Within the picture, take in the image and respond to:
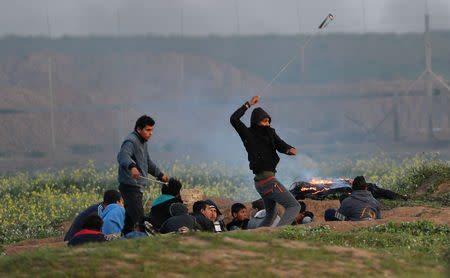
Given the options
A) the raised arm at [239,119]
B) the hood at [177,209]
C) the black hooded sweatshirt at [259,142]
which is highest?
the raised arm at [239,119]

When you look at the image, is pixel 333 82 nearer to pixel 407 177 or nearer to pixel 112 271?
pixel 407 177

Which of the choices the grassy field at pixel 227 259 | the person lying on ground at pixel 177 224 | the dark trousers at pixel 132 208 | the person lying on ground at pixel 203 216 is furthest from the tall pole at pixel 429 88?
the grassy field at pixel 227 259

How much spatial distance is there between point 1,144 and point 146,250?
102 ft

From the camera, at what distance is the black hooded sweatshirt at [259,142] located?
8.10 metres

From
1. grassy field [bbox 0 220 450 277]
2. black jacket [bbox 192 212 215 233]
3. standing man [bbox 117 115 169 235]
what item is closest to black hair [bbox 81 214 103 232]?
grassy field [bbox 0 220 450 277]

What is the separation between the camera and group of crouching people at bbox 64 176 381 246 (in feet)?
23.6

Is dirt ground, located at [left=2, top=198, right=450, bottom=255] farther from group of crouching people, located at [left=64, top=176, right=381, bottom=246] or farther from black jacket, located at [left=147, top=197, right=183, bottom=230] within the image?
black jacket, located at [left=147, top=197, right=183, bottom=230]

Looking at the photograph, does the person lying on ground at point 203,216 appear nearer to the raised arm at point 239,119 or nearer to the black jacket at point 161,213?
the black jacket at point 161,213

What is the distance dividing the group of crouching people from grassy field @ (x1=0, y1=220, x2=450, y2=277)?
690mm

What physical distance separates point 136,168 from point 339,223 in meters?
2.79

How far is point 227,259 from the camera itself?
5828 mm

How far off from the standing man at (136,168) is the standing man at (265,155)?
1.20 metres

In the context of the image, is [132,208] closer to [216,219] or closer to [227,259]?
[216,219]

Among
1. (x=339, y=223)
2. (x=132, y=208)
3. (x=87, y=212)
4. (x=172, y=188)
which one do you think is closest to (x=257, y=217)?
(x=339, y=223)
